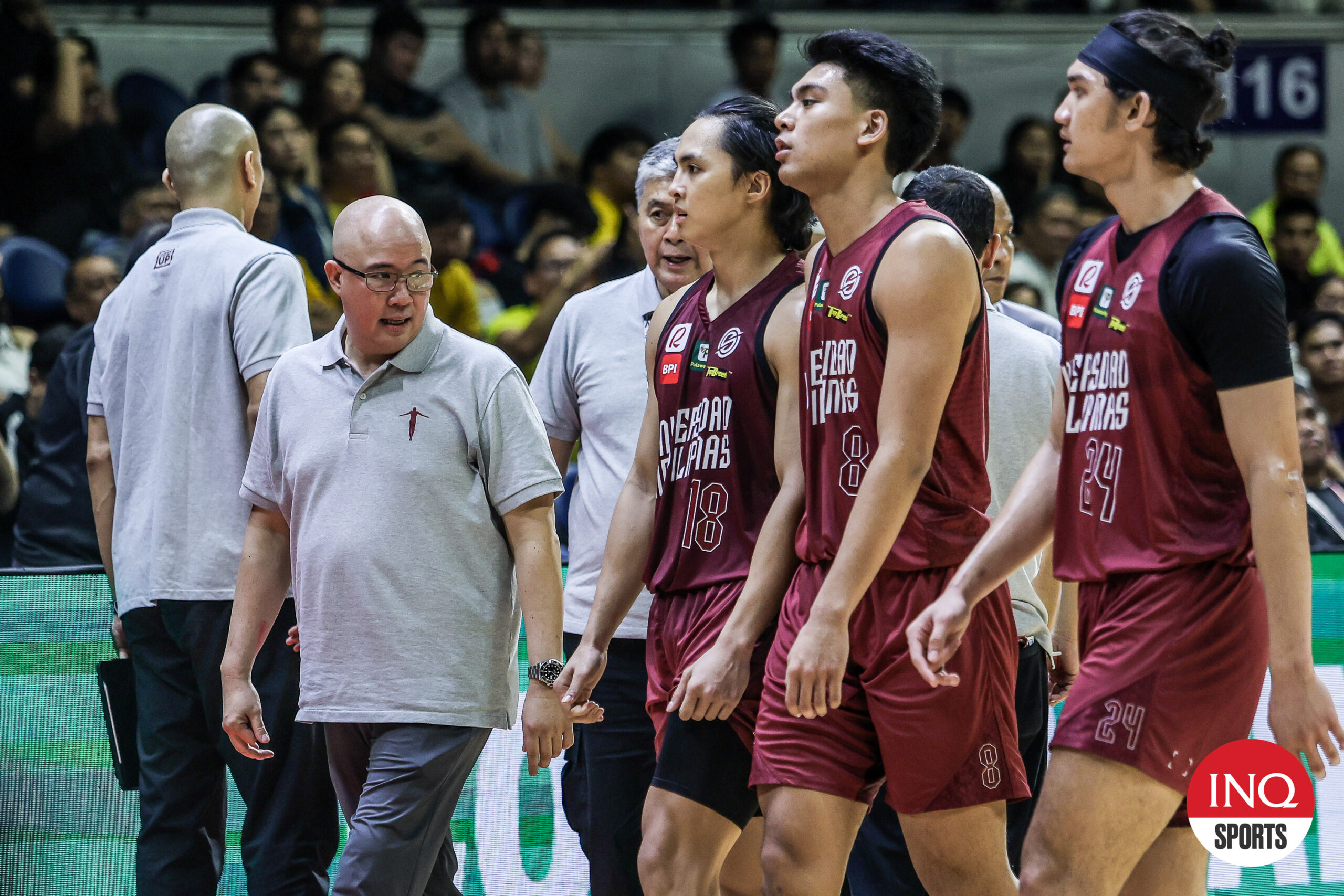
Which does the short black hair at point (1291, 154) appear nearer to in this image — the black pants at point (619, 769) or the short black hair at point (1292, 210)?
the short black hair at point (1292, 210)

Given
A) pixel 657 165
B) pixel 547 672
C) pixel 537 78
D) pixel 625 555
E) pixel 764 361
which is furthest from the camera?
pixel 537 78

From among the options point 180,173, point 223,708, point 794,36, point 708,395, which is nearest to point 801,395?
point 708,395

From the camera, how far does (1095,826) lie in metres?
3.05

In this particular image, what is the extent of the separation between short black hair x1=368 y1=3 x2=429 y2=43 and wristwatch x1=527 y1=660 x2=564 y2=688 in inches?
285

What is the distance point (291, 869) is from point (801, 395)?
204 centimetres

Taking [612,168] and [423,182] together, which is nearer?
[423,182]

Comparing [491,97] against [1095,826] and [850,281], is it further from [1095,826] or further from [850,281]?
[1095,826]

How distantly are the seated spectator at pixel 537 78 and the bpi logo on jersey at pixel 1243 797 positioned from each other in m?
8.40

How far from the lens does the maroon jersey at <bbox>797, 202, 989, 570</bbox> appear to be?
346 cm

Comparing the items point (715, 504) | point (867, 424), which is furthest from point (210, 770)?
point (867, 424)

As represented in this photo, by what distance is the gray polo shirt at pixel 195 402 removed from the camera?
179 inches

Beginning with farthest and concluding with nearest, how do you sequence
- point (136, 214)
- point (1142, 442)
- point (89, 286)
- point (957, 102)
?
point (957, 102) → point (136, 214) → point (89, 286) → point (1142, 442)

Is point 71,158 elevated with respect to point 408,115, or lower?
lower

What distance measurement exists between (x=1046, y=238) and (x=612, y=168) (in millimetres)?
2890
